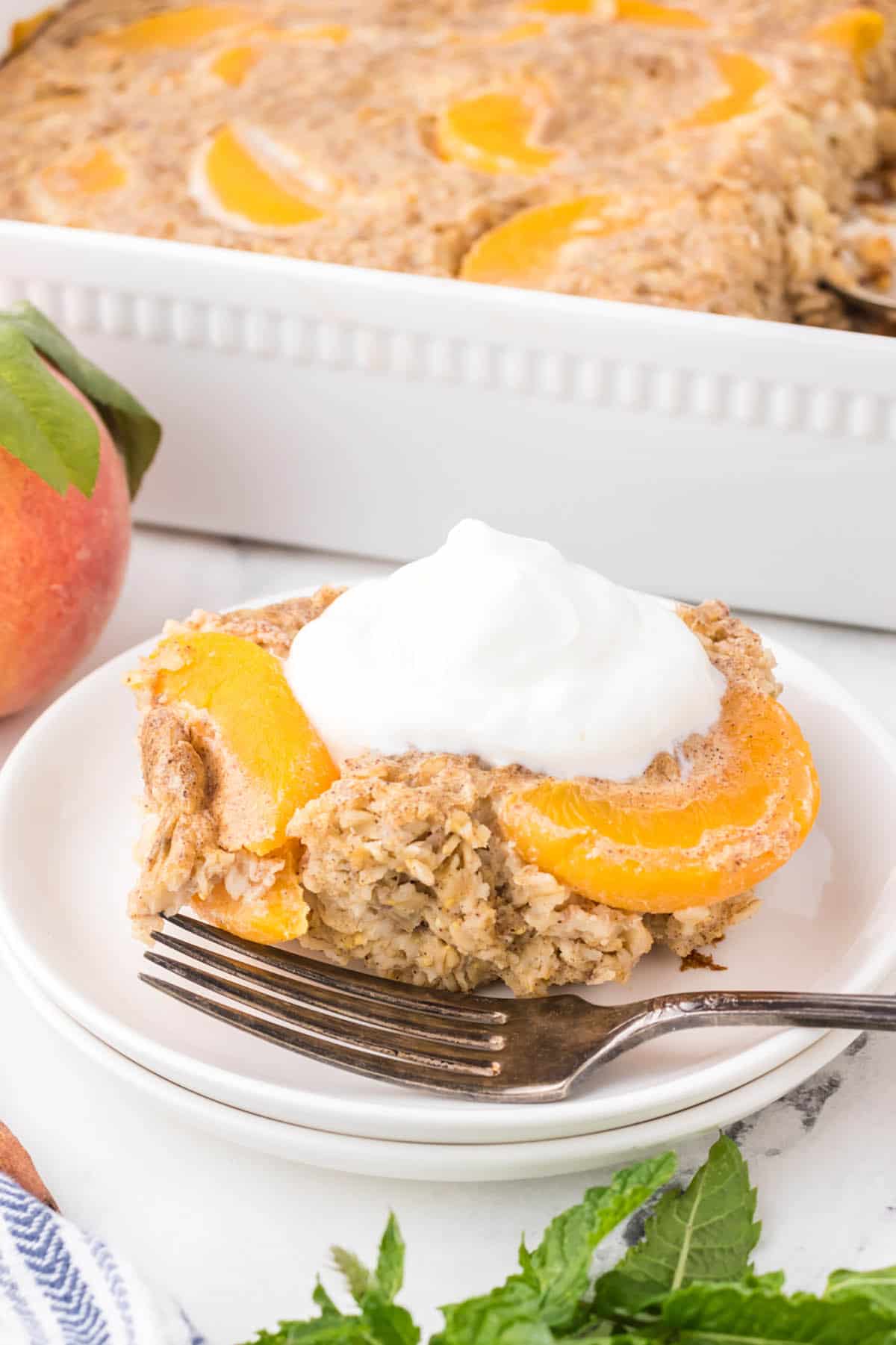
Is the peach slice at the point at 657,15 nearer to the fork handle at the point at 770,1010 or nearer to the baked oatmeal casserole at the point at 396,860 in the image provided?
the baked oatmeal casserole at the point at 396,860

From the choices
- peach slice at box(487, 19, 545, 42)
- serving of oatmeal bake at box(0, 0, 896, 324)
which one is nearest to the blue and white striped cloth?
serving of oatmeal bake at box(0, 0, 896, 324)

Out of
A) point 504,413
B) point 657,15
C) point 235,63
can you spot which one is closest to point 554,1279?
point 504,413

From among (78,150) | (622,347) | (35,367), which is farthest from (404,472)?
(78,150)

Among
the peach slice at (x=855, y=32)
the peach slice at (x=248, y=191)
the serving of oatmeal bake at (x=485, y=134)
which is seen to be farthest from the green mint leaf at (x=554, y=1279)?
the peach slice at (x=855, y=32)

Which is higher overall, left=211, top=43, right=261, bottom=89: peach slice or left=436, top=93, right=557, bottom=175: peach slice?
left=211, top=43, right=261, bottom=89: peach slice

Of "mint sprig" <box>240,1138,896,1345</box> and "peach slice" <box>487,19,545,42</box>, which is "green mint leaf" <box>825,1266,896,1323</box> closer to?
"mint sprig" <box>240,1138,896,1345</box>

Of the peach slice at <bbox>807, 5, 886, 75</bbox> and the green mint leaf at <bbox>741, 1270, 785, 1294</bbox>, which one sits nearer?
the green mint leaf at <bbox>741, 1270, 785, 1294</bbox>

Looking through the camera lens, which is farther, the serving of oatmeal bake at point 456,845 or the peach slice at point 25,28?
the peach slice at point 25,28
